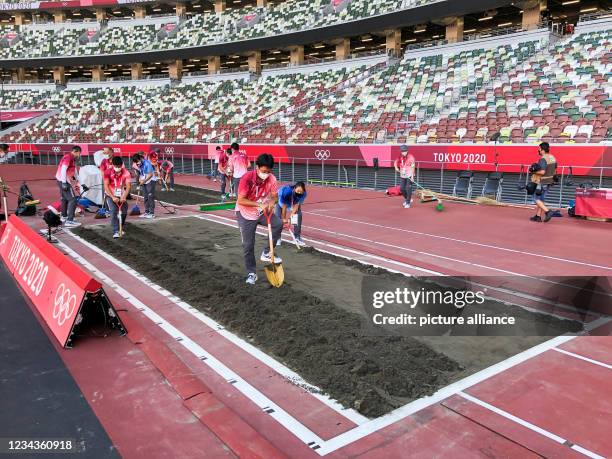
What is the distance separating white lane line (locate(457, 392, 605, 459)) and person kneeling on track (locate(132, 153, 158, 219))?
1136cm

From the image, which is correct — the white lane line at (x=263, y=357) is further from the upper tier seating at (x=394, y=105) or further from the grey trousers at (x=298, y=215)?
the upper tier seating at (x=394, y=105)

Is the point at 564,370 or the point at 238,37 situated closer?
the point at 564,370

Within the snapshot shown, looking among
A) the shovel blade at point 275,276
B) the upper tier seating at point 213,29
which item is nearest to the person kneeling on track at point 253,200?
the shovel blade at point 275,276

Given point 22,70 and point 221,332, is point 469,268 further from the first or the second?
point 22,70

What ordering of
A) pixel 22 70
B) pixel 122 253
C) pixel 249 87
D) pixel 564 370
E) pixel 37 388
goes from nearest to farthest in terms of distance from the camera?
pixel 37 388 → pixel 564 370 → pixel 122 253 → pixel 249 87 → pixel 22 70

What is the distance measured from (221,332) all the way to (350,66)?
32836 mm

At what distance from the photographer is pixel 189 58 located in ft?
148

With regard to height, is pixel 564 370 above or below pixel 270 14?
below

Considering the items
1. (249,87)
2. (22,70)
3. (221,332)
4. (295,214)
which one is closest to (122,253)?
(295,214)

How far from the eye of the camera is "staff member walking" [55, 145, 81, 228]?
1199cm

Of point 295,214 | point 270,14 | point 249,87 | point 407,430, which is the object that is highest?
point 270,14

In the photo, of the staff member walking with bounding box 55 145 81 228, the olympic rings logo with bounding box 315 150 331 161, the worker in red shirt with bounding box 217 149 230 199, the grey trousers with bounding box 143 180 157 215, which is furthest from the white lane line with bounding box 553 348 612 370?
the olympic rings logo with bounding box 315 150 331 161

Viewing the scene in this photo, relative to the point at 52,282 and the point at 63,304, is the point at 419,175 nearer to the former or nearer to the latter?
the point at 52,282

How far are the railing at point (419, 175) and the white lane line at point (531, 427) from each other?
1156 centimetres
